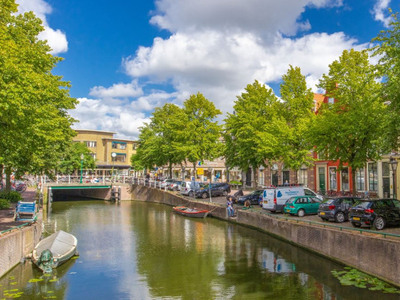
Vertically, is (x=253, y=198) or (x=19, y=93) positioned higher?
(x=19, y=93)

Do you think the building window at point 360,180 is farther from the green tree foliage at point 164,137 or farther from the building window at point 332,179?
the green tree foliage at point 164,137

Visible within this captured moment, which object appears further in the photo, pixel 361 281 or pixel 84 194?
pixel 84 194

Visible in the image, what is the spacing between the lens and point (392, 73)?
51.0ft

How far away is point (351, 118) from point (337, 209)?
6006mm

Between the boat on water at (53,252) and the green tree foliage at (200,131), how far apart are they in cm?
2774

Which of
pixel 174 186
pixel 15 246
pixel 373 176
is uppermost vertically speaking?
pixel 373 176

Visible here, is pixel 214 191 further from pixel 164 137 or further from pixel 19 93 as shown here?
pixel 19 93

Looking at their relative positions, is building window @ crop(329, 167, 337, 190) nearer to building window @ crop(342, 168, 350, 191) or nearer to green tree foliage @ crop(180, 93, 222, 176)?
building window @ crop(342, 168, 350, 191)

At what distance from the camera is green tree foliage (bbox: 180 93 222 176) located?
1820 inches

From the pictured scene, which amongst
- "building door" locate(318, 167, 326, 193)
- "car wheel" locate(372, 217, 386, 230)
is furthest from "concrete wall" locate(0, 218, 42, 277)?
"building door" locate(318, 167, 326, 193)

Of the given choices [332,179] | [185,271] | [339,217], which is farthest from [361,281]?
[332,179]

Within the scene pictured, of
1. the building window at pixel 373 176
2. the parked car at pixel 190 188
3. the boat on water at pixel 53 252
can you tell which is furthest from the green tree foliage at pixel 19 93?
the building window at pixel 373 176

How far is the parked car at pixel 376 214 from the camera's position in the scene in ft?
56.5

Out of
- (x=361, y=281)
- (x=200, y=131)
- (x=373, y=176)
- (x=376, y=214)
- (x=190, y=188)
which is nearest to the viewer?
(x=361, y=281)
